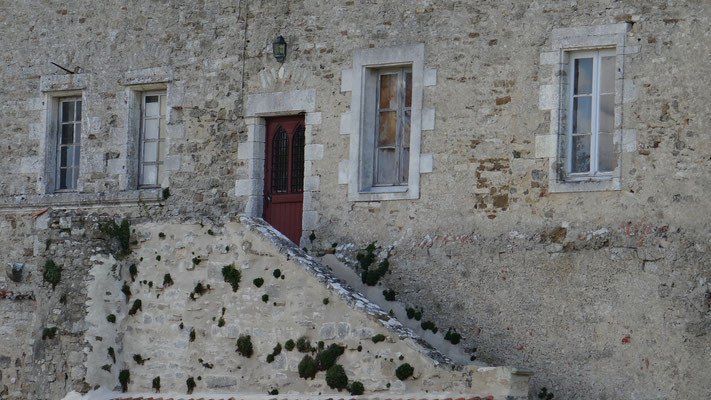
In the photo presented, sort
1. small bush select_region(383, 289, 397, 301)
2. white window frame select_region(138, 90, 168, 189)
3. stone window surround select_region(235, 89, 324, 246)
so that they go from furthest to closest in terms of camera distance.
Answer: white window frame select_region(138, 90, 168, 189) < stone window surround select_region(235, 89, 324, 246) < small bush select_region(383, 289, 397, 301)

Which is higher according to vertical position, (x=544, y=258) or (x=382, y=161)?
(x=382, y=161)

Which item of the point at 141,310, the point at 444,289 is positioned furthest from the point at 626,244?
the point at 141,310

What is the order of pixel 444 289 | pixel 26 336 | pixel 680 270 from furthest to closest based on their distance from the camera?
pixel 26 336 < pixel 444 289 < pixel 680 270

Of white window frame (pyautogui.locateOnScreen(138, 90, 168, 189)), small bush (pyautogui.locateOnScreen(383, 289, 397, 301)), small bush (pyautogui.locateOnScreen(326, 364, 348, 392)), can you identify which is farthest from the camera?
white window frame (pyautogui.locateOnScreen(138, 90, 168, 189))

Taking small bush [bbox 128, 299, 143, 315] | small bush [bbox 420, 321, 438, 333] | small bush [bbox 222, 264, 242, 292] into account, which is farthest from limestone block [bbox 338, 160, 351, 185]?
small bush [bbox 128, 299, 143, 315]

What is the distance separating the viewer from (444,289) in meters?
12.6

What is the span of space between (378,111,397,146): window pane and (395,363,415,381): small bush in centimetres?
298

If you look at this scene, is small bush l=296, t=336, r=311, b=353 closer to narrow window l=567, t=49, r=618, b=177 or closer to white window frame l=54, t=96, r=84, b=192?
narrow window l=567, t=49, r=618, b=177

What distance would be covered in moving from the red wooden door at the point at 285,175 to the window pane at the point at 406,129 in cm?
121

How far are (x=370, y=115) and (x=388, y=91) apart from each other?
0.31 m

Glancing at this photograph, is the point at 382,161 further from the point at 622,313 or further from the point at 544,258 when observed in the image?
the point at 622,313

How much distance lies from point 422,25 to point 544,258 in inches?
105

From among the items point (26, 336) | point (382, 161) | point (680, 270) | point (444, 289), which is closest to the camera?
point (680, 270)

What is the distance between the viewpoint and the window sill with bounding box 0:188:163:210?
48.2ft
